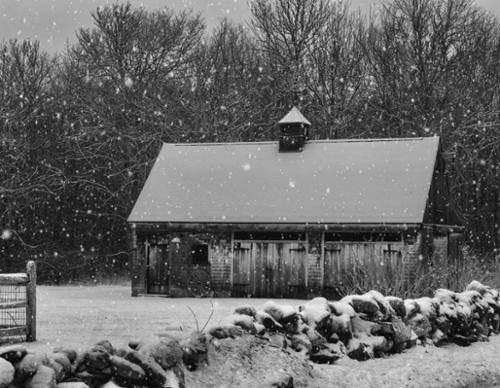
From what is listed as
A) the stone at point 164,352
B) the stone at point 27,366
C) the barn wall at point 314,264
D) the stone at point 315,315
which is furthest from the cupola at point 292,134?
the stone at point 27,366

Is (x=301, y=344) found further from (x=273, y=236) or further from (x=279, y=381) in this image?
(x=273, y=236)

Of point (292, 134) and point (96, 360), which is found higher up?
point (292, 134)

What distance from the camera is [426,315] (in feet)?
48.6

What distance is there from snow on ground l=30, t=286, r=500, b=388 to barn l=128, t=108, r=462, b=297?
6.78ft

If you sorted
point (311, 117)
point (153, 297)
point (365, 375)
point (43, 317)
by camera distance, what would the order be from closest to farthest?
point (365, 375) → point (43, 317) → point (153, 297) → point (311, 117)

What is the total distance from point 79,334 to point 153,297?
12807 millimetres

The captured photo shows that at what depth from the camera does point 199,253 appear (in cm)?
2848

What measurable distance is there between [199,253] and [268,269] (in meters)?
2.60

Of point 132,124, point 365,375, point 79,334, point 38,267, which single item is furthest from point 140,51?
point 365,375

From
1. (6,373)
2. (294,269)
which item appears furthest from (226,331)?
(294,269)

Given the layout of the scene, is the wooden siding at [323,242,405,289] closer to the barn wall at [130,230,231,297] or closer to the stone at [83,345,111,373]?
the barn wall at [130,230,231,297]

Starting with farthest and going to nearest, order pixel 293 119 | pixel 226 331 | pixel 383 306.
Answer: pixel 293 119, pixel 383 306, pixel 226 331

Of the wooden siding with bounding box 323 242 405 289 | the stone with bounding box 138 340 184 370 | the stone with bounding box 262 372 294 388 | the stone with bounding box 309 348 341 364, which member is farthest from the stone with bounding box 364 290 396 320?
the wooden siding with bounding box 323 242 405 289

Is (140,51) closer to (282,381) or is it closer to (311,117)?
(311,117)
